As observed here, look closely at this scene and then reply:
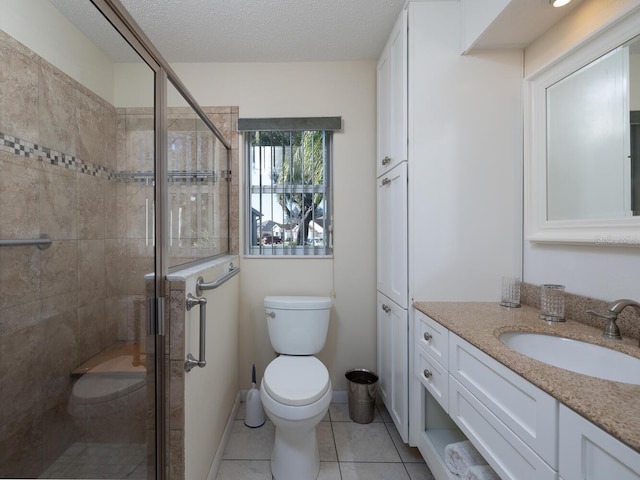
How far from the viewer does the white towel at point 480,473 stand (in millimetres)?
936

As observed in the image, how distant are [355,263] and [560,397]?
1.51 metres

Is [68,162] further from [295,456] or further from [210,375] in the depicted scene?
[295,456]

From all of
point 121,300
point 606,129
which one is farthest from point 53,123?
point 606,129

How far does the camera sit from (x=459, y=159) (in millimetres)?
1477

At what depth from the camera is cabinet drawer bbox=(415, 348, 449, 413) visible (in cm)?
117

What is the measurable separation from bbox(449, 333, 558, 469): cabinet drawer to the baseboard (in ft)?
4.05

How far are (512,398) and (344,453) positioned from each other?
1.16m

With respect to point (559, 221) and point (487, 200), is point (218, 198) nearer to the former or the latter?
point (487, 200)

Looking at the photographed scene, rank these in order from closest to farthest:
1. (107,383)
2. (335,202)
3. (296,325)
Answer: (107,383), (296,325), (335,202)

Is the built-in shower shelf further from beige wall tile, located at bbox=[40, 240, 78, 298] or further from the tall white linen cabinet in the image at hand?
the tall white linen cabinet

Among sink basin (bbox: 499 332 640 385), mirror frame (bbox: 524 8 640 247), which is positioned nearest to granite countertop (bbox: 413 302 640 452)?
sink basin (bbox: 499 332 640 385)

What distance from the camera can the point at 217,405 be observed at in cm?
152

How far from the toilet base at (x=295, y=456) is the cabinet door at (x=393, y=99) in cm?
149

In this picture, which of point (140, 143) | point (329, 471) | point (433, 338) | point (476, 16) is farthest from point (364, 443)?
point (476, 16)
